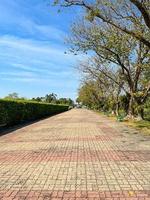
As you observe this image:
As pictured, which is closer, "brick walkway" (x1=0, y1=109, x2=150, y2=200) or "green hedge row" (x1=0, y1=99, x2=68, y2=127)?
"brick walkway" (x1=0, y1=109, x2=150, y2=200)

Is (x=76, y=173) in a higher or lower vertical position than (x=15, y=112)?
lower

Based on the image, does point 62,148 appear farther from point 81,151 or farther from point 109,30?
point 109,30

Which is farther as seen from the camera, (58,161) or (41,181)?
(58,161)

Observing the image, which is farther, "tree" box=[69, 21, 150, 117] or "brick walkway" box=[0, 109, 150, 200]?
"tree" box=[69, 21, 150, 117]

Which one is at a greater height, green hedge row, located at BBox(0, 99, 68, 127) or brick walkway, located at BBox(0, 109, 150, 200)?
green hedge row, located at BBox(0, 99, 68, 127)

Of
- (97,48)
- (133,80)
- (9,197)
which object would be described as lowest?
(9,197)

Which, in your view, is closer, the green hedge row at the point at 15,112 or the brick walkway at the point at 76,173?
the brick walkway at the point at 76,173

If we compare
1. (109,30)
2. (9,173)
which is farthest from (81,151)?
(109,30)

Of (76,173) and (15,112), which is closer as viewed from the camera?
(76,173)

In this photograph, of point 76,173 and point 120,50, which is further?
point 120,50

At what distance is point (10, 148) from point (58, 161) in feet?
12.9

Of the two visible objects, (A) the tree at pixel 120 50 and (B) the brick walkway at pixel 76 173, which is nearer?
(B) the brick walkway at pixel 76 173

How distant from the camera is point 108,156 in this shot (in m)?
11.6

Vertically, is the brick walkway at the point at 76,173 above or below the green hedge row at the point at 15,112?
below
